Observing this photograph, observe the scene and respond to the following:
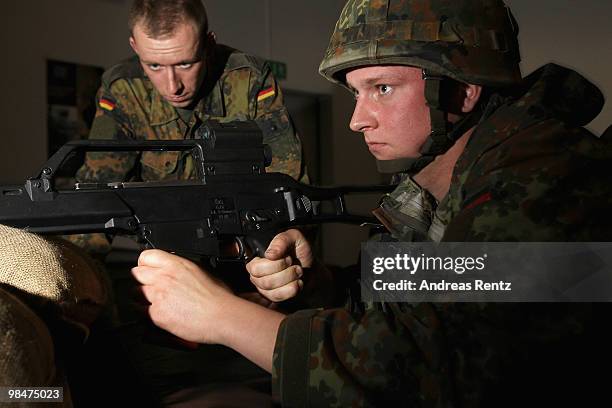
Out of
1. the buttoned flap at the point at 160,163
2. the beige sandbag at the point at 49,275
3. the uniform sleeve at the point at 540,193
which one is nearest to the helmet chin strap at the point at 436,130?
the uniform sleeve at the point at 540,193

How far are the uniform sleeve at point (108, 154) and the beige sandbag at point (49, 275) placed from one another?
1.08 m

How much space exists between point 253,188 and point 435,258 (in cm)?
58

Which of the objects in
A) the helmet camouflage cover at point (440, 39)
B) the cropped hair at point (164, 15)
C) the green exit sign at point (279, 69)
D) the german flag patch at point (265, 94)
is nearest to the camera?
the helmet camouflage cover at point (440, 39)

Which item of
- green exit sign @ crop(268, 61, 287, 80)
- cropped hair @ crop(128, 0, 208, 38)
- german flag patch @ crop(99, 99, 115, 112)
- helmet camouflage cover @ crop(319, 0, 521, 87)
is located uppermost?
green exit sign @ crop(268, 61, 287, 80)

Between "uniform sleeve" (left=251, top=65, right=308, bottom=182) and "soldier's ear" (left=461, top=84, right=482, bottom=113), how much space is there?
0.92 metres

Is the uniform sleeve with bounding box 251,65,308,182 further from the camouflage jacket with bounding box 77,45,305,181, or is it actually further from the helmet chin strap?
the helmet chin strap

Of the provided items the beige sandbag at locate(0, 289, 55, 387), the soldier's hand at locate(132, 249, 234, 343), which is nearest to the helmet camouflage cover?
the soldier's hand at locate(132, 249, 234, 343)

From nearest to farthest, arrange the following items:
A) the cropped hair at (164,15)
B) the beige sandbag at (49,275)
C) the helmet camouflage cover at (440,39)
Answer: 1. the beige sandbag at (49,275)
2. the helmet camouflage cover at (440,39)
3. the cropped hair at (164,15)

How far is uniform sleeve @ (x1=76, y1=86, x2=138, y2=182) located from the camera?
2020 millimetres

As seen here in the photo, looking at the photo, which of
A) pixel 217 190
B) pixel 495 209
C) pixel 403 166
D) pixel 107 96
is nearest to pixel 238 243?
pixel 217 190

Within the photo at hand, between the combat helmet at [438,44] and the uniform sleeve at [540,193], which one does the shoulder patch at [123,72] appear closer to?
the combat helmet at [438,44]

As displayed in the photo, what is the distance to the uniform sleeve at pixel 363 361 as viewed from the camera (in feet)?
2.29

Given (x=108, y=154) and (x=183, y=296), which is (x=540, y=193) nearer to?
(x=183, y=296)

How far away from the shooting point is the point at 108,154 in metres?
2.04
